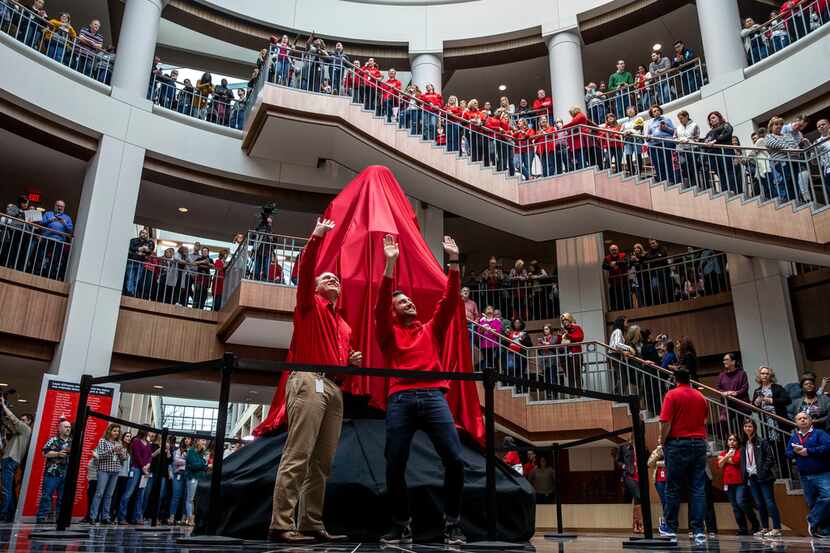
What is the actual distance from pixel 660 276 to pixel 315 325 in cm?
1104

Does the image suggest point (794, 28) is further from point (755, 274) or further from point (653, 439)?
point (653, 439)

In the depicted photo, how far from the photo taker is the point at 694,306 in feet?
43.6

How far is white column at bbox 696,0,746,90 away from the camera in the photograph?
14.2 m

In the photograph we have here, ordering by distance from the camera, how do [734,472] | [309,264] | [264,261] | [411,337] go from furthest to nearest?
[264,261], [734,472], [309,264], [411,337]

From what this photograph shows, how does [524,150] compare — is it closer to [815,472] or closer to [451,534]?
[815,472]

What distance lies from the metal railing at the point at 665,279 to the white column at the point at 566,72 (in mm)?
3982

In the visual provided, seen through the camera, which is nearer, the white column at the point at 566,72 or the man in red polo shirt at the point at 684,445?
the man in red polo shirt at the point at 684,445

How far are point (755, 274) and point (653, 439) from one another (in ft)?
13.7

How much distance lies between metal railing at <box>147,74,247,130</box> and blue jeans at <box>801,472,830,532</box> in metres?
12.7

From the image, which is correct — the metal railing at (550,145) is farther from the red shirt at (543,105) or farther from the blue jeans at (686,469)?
the blue jeans at (686,469)

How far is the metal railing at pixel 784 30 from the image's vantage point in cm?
1284

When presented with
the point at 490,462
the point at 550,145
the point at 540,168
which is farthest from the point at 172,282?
the point at 490,462

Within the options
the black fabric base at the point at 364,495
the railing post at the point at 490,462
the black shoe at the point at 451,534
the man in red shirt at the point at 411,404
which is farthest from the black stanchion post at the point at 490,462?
the black fabric base at the point at 364,495

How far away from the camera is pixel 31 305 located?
38.4ft
